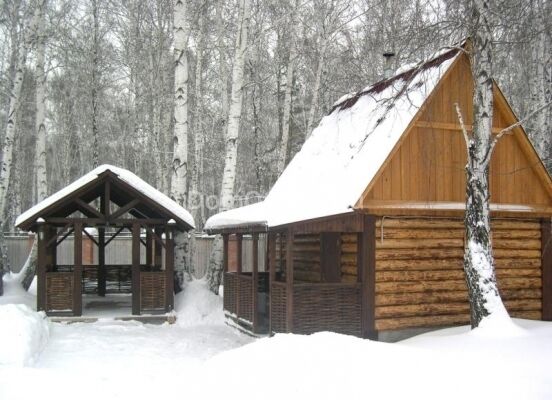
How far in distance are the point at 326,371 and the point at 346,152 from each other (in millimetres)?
6276

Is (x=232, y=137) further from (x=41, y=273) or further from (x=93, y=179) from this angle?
(x=41, y=273)

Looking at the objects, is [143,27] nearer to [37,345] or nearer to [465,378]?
[37,345]

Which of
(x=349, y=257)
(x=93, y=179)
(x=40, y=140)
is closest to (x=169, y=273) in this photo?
(x=93, y=179)

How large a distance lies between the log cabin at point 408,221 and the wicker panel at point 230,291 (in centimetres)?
150

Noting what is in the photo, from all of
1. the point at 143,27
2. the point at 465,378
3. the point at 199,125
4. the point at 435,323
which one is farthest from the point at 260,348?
the point at 143,27

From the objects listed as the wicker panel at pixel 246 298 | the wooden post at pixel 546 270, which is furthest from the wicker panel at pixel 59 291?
the wooden post at pixel 546 270

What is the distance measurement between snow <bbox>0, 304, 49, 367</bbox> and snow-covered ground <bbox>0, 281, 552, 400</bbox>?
0.07m

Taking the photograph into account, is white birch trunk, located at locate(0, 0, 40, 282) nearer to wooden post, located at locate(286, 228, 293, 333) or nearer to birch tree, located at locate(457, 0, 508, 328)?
wooden post, located at locate(286, 228, 293, 333)

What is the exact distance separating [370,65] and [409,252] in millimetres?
14882

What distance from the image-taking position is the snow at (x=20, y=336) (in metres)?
9.52

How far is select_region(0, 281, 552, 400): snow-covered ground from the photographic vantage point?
6.89 meters

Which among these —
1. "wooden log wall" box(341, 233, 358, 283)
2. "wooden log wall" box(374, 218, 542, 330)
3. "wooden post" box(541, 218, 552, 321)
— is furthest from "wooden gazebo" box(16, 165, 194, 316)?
"wooden post" box(541, 218, 552, 321)

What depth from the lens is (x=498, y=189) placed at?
469 inches

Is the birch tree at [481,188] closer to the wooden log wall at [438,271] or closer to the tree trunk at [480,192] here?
the tree trunk at [480,192]
